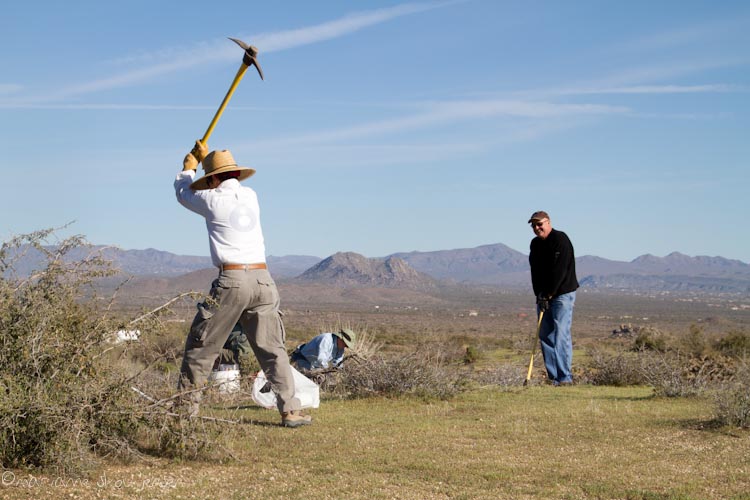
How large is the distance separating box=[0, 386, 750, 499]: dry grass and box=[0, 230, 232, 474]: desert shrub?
19 centimetres

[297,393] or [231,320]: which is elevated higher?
[231,320]

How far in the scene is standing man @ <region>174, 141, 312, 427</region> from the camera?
731cm

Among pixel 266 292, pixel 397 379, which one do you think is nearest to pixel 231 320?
pixel 266 292

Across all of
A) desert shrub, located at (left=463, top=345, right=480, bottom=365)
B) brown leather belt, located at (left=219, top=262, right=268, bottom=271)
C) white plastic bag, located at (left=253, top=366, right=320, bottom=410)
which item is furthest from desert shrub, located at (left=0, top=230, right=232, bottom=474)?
desert shrub, located at (left=463, top=345, right=480, bottom=365)

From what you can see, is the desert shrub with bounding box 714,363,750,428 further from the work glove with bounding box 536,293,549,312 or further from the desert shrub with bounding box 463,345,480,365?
the desert shrub with bounding box 463,345,480,365

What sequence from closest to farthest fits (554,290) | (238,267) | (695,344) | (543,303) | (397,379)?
(238,267), (397,379), (554,290), (543,303), (695,344)

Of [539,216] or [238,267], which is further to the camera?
[539,216]

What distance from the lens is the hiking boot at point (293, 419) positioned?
26.0ft

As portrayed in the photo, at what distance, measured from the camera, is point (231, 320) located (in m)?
7.39

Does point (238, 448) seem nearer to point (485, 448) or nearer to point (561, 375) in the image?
point (485, 448)

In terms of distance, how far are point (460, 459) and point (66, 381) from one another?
117 inches

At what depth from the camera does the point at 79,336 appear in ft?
21.2

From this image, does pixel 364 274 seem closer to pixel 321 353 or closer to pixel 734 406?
pixel 321 353

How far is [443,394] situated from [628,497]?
424 centimetres
